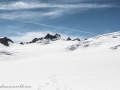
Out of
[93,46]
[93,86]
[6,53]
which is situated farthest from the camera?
[93,46]

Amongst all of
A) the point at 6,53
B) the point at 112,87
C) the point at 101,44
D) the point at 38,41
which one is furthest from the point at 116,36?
the point at 112,87

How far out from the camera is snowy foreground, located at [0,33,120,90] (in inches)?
828

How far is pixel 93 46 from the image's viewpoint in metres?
107

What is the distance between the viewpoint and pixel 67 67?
38.6 metres

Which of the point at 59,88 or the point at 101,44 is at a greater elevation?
the point at 101,44

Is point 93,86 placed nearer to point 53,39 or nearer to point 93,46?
point 93,46

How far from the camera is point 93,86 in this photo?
19.5 metres

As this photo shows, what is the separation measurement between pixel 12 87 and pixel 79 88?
883 centimetres

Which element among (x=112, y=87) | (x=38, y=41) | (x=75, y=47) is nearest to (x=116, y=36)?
(x=75, y=47)

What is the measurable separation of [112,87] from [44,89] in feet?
29.2

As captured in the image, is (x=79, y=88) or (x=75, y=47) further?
(x=75, y=47)

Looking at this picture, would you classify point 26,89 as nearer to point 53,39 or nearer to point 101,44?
point 101,44

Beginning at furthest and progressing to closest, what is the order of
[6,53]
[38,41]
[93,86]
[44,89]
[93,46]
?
[38,41] → [93,46] → [6,53] → [93,86] → [44,89]

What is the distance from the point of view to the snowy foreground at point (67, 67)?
21.0 m
